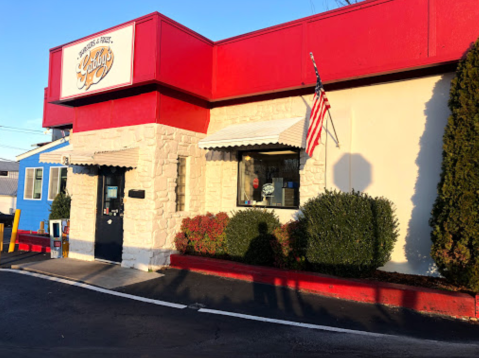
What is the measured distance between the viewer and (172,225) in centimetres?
866

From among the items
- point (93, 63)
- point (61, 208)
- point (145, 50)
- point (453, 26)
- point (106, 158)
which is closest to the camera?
point (453, 26)

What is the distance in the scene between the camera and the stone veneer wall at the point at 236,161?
26.3 ft

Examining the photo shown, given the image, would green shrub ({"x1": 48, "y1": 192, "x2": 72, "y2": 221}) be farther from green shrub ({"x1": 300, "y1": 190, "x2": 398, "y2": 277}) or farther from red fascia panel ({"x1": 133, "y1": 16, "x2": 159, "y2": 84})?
green shrub ({"x1": 300, "y1": 190, "x2": 398, "y2": 277})

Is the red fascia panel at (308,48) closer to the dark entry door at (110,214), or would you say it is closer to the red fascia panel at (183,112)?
the red fascia panel at (183,112)

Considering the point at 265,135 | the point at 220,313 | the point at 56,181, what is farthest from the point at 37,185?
the point at 220,313

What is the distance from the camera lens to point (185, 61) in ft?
28.2

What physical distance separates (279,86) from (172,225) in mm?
3867

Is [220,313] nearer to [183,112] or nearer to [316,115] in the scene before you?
[316,115]

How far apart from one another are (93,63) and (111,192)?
305 centimetres

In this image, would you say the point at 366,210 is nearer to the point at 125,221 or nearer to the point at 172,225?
the point at 172,225

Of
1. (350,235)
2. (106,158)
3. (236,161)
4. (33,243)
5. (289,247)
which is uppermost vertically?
(236,161)

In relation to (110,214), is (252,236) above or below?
below

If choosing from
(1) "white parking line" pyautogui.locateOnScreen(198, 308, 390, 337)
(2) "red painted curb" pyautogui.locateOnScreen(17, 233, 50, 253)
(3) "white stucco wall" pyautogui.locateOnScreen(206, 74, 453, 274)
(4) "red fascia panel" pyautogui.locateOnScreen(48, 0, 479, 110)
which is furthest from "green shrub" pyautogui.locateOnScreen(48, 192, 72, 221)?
(1) "white parking line" pyautogui.locateOnScreen(198, 308, 390, 337)

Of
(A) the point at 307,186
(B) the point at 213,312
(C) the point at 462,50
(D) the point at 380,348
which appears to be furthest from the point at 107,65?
(D) the point at 380,348
